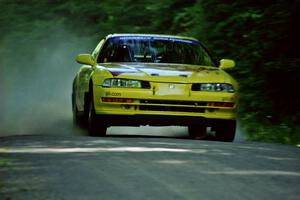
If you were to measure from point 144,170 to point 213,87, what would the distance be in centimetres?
431

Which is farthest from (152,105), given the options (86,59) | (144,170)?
(144,170)

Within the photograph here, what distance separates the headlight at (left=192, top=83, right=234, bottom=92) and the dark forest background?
2614mm

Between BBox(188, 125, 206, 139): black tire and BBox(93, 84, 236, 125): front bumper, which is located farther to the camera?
BBox(188, 125, 206, 139): black tire

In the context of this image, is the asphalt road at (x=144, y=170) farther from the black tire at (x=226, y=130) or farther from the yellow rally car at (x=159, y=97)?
the black tire at (x=226, y=130)

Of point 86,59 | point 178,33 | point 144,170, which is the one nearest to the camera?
point 144,170

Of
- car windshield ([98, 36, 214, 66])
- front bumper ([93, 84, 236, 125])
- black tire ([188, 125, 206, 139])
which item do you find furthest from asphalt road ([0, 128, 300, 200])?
black tire ([188, 125, 206, 139])

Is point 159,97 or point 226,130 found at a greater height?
point 159,97

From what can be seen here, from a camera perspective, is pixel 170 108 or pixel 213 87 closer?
pixel 170 108

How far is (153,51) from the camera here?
1384 centimetres

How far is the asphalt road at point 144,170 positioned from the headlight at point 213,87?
1226 mm

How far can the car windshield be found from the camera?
44.9 ft

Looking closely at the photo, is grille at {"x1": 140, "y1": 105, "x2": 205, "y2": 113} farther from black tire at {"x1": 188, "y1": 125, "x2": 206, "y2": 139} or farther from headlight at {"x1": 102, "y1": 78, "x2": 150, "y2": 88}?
black tire at {"x1": 188, "y1": 125, "x2": 206, "y2": 139}

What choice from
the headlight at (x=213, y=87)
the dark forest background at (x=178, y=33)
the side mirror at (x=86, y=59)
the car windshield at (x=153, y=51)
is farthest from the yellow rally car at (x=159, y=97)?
the dark forest background at (x=178, y=33)

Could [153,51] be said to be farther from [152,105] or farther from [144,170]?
[144,170]
